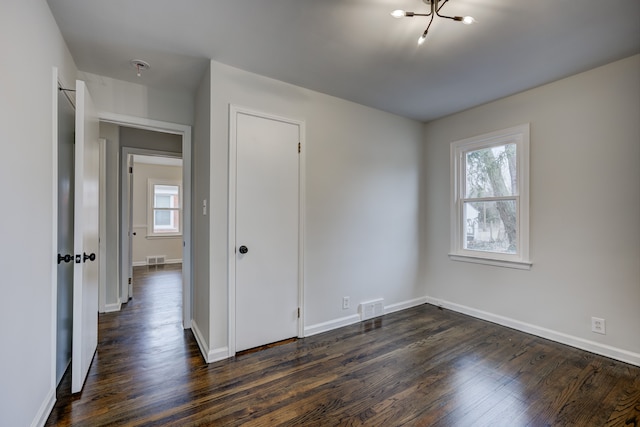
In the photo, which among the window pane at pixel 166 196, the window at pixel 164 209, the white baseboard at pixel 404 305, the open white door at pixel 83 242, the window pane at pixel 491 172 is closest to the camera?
the open white door at pixel 83 242

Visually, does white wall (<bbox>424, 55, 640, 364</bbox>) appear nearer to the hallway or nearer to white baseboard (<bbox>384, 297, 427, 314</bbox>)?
white baseboard (<bbox>384, 297, 427, 314</bbox>)

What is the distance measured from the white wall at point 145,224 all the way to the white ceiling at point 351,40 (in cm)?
523

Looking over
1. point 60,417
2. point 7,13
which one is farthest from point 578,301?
point 7,13

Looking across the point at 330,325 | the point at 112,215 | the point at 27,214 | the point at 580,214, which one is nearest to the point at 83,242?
the point at 27,214

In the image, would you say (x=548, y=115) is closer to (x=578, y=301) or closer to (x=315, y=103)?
(x=578, y=301)

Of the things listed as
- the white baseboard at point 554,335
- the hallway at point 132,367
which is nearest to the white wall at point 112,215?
the hallway at point 132,367

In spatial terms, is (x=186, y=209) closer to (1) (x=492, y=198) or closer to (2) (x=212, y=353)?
(2) (x=212, y=353)

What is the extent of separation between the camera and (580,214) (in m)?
2.70

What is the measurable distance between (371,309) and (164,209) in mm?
6316

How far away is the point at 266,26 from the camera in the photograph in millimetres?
2020

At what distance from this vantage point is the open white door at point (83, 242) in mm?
1954

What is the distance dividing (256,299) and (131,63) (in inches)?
90.1

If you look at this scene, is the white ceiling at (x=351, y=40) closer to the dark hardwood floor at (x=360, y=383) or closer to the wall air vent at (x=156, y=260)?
the dark hardwood floor at (x=360, y=383)

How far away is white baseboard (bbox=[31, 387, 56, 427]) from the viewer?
1.61 metres
